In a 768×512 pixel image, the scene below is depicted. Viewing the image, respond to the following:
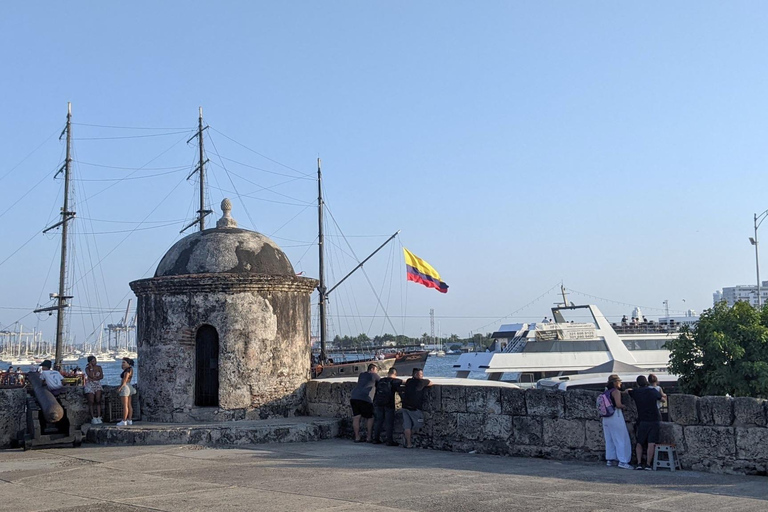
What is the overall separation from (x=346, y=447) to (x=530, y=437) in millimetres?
2637

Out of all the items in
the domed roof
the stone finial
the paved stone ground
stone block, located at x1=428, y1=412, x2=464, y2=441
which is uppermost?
the stone finial

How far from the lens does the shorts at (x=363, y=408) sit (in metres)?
11.3

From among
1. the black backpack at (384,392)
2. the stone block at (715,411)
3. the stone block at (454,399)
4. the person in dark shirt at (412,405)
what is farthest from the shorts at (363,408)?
the stone block at (715,411)

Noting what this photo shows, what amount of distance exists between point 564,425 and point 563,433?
102 millimetres

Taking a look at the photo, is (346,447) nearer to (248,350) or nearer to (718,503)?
(248,350)

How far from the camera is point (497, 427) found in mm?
10273

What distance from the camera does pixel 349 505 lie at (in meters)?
6.59

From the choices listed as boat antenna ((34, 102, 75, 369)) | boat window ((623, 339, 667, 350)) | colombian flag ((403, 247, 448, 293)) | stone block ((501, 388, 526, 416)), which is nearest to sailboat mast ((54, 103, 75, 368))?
boat antenna ((34, 102, 75, 369))

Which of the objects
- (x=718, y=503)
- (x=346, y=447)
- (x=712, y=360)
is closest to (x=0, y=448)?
(x=346, y=447)

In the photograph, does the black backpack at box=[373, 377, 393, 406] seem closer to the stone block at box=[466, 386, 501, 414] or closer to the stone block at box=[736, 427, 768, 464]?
the stone block at box=[466, 386, 501, 414]

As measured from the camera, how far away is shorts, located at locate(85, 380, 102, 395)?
480 inches

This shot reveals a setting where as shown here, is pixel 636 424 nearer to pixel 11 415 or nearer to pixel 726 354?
pixel 11 415

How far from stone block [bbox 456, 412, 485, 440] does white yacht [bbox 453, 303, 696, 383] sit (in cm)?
2791

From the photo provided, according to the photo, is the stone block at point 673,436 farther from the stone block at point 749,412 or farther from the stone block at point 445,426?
the stone block at point 445,426
